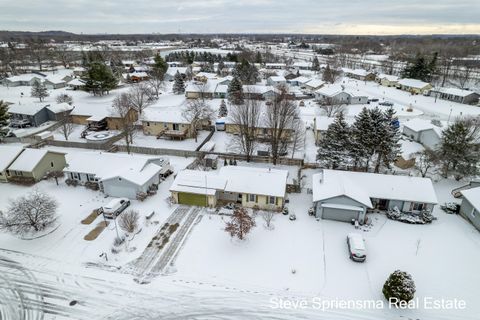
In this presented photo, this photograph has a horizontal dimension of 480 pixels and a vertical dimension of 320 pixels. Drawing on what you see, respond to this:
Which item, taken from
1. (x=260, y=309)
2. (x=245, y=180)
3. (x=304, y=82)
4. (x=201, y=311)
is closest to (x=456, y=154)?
(x=245, y=180)

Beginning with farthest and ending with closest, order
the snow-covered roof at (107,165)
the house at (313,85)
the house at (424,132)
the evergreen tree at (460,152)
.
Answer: the house at (313,85)
the house at (424,132)
the evergreen tree at (460,152)
the snow-covered roof at (107,165)

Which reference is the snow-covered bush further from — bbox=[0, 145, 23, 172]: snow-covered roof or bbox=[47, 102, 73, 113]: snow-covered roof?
bbox=[47, 102, 73, 113]: snow-covered roof

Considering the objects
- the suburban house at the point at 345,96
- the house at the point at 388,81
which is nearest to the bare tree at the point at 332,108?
the suburban house at the point at 345,96

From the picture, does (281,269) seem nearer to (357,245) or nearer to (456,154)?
(357,245)

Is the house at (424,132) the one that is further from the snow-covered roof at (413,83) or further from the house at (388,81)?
the house at (388,81)

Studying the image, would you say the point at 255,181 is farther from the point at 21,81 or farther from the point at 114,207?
the point at 21,81

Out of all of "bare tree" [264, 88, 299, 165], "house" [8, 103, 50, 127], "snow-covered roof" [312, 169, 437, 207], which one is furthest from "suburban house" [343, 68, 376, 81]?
"house" [8, 103, 50, 127]

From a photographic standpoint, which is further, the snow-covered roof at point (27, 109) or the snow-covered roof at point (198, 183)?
the snow-covered roof at point (27, 109)
